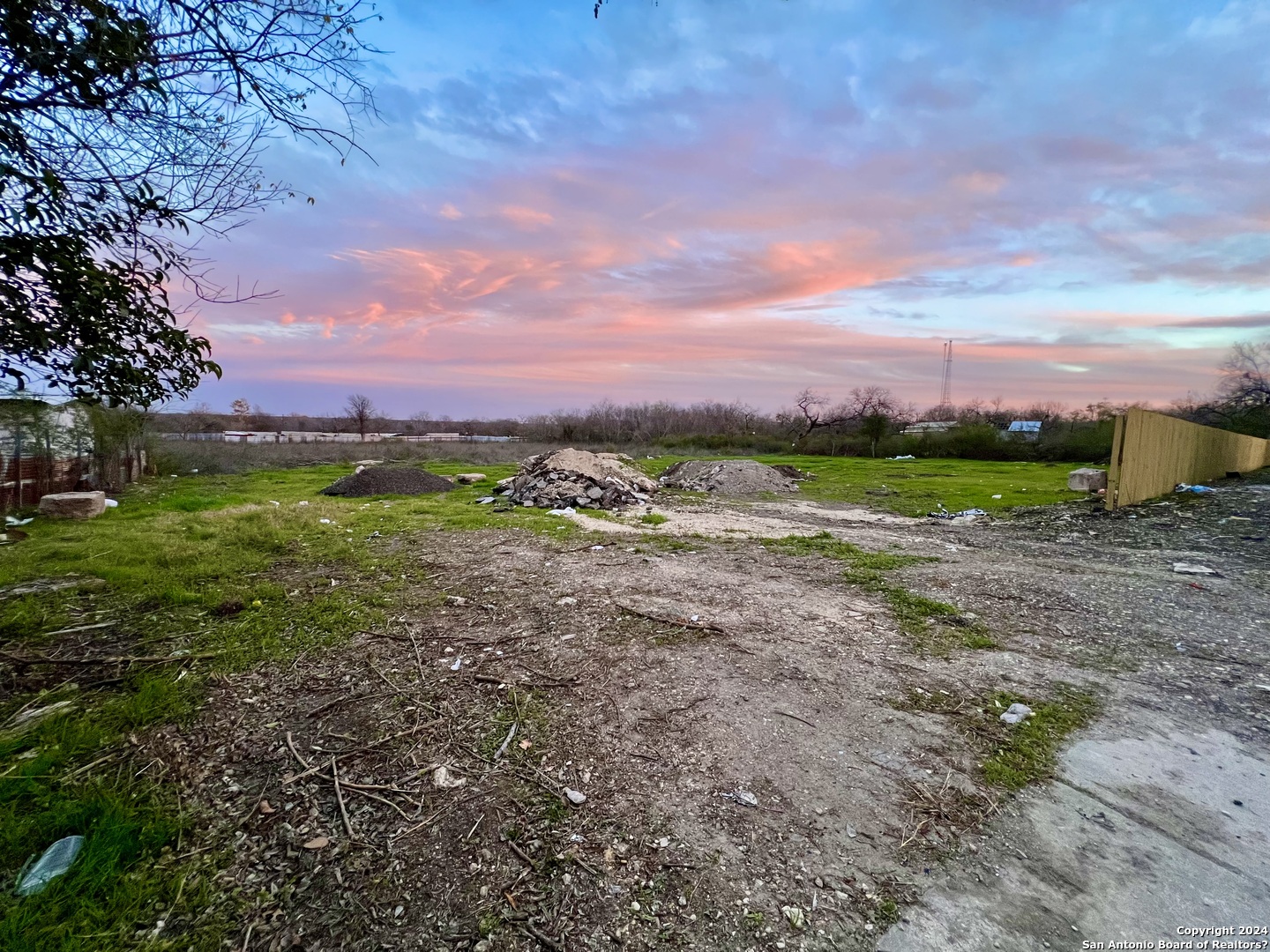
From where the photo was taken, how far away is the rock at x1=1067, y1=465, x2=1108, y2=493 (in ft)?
41.4

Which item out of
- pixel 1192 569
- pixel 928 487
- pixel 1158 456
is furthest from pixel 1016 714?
pixel 928 487

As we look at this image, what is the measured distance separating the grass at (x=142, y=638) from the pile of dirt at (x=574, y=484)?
6.98 ft

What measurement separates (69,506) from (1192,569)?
16196 millimetres

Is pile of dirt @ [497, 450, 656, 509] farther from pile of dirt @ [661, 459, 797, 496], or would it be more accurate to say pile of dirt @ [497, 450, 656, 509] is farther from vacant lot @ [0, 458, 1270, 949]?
vacant lot @ [0, 458, 1270, 949]

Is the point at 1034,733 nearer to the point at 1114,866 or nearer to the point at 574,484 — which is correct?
the point at 1114,866

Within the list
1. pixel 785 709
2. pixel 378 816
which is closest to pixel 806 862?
pixel 785 709

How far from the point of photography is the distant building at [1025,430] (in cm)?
3231

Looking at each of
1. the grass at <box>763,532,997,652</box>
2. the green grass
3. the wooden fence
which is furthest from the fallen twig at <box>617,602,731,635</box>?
the wooden fence

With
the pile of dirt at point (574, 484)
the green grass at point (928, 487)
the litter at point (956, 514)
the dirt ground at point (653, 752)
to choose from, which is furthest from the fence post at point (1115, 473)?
the pile of dirt at point (574, 484)

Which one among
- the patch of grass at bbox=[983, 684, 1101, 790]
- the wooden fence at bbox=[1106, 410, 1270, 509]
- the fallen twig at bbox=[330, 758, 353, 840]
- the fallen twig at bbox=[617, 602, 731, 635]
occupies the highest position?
the wooden fence at bbox=[1106, 410, 1270, 509]

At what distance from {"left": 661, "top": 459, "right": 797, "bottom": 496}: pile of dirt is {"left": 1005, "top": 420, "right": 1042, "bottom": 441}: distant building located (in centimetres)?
2452

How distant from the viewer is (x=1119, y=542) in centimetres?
773

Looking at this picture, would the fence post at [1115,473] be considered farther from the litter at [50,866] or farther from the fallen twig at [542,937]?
the litter at [50,866]

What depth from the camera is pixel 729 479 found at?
1545 centimetres
